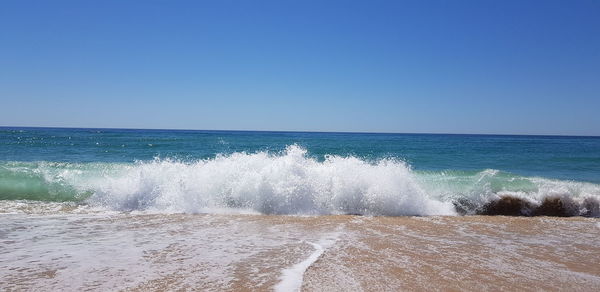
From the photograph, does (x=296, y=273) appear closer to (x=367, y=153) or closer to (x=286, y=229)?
(x=286, y=229)

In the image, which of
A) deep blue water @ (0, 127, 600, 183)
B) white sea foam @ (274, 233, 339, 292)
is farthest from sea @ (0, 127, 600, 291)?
deep blue water @ (0, 127, 600, 183)

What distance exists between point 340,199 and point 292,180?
3.85 feet

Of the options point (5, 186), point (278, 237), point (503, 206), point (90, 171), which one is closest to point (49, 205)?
point (5, 186)

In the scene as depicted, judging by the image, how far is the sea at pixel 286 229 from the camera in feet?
13.3

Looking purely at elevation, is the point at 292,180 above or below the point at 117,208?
above

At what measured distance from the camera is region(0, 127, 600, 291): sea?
4.06 m

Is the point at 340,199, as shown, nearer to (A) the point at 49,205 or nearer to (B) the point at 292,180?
(B) the point at 292,180

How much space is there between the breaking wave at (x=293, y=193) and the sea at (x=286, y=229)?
3 centimetres

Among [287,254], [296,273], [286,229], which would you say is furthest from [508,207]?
[296,273]

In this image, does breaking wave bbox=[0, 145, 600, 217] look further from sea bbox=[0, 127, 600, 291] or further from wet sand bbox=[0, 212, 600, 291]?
wet sand bbox=[0, 212, 600, 291]

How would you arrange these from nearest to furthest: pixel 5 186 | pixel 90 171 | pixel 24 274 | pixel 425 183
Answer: pixel 24 274
pixel 5 186
pixel 425 183
pixel 90 171

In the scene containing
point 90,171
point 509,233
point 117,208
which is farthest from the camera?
point 90,171

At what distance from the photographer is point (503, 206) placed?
29.8 ft

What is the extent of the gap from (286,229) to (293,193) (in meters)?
2.06
